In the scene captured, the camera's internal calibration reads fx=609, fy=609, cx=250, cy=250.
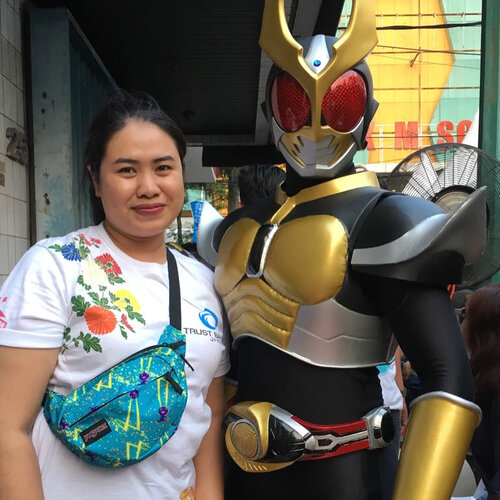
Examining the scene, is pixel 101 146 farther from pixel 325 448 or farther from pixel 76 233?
pixel 325 448

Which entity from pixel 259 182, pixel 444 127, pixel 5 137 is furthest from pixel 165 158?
pixel 444 127

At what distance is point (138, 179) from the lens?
58.7 inches

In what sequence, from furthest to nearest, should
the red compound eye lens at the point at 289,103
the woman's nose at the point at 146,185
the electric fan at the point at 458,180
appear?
the electric fan at the point at 458,180 → the red compound eye lens at the point at 289,103 → the woman's nose at the point at 146,185

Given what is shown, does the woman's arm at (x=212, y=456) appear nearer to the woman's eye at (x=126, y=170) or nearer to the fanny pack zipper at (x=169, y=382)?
the fanny pack zipper at (x=169, y=382)

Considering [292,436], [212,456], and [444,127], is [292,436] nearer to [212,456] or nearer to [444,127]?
[212,456]

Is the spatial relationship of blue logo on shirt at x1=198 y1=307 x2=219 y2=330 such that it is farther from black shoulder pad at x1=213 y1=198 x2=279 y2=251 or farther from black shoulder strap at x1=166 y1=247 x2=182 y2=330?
black shoulder pad at x1=213 y1=198 x2=279 y2=251

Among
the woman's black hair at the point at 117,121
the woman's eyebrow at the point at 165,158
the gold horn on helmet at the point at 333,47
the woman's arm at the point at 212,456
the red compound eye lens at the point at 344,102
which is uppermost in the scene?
the gold horn on helmet at the point at 333,47

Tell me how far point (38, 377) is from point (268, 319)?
2.05ft

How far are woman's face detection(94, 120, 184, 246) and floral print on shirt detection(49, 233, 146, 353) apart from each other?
11cm

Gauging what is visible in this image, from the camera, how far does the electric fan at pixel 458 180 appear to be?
3.94 metres

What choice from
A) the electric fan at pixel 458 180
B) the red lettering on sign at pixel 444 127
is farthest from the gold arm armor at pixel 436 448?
the red lettering on sign at pixel 444 127

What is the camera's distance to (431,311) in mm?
1466

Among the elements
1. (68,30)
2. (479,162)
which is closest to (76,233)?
(68,30)

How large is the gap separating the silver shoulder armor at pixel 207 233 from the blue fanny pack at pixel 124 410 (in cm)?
71
